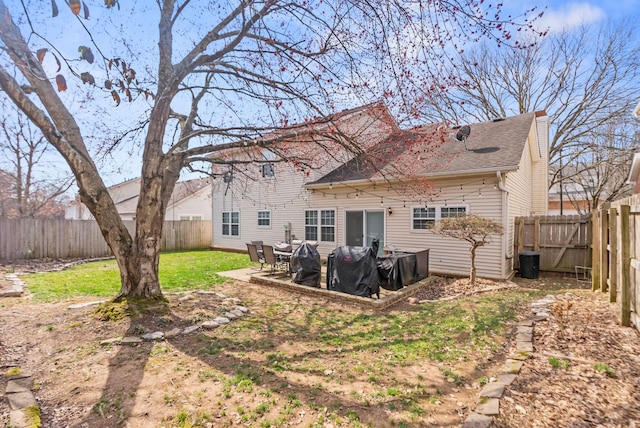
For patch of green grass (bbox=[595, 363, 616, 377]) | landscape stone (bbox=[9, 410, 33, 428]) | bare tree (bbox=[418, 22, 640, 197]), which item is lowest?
landscape stone (bbox=[9, 410, 33, 428])

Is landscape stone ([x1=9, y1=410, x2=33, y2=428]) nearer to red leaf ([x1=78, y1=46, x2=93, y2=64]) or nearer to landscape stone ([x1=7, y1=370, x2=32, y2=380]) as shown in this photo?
landscape stone ([x1=7, y1=370, x2=32, y2=380])

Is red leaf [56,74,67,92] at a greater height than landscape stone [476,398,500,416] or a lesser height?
greater

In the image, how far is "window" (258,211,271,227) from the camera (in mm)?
14297

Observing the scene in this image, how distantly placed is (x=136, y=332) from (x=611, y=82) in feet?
71.6

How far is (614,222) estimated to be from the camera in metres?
5.02

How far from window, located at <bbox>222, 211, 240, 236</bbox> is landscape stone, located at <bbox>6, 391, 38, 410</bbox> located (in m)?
12.7

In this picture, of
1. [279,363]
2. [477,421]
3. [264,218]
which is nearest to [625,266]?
[477,421]

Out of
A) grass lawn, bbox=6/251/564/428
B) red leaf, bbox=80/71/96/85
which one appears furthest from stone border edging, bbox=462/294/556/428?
red leaf, bbox=80/71/96/85

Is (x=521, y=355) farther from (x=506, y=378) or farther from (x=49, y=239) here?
(x=49, y=239)

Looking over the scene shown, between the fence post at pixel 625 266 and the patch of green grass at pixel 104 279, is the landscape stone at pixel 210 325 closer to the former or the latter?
the patch of green grass at pixel 104 279

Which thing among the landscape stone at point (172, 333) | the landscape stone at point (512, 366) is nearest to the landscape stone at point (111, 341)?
the landscape stone at point (172, 333)

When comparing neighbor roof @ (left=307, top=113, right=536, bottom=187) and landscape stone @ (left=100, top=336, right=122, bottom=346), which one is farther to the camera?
neighbor roof @ (left=307, top=113, right=536, bottom=187)

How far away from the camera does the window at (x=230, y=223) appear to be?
15723 millimetres

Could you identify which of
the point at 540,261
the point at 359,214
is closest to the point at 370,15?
the point at 359,214
